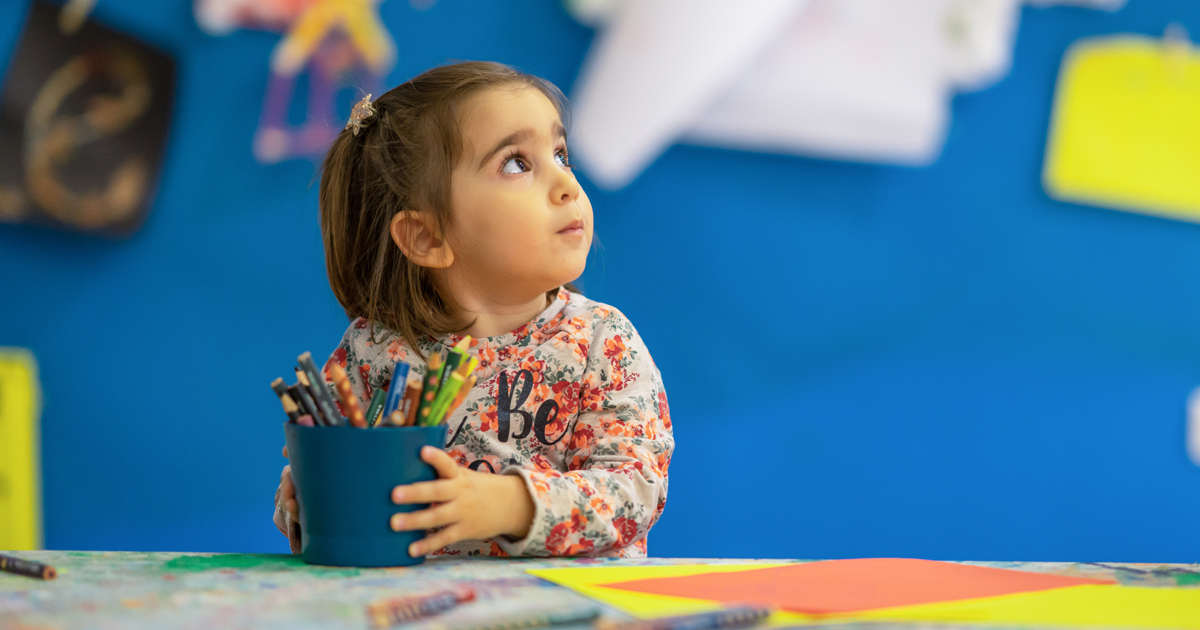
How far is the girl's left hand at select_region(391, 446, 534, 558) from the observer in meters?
0.57

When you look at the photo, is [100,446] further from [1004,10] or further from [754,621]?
[1004,10]

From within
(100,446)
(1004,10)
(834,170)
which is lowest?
(100,446)

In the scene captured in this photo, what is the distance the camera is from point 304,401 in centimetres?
58

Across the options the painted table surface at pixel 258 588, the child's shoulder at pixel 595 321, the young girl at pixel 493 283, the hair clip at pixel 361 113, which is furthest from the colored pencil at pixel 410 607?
the hair clip at pixel 361 113

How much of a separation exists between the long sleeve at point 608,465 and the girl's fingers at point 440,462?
64 mm

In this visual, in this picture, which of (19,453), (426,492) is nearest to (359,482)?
(426,492)

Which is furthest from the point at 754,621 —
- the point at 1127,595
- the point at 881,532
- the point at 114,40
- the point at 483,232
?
the point at 114,40

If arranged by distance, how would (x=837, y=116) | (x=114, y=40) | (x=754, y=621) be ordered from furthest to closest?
(x=837, y=116) < (x=114, y=40) < (x=754, y=621)

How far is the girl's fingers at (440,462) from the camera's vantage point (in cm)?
57

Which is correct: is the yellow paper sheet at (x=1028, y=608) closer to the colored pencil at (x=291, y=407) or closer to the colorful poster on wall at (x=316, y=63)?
the colored pencil at (x=291, y=407)

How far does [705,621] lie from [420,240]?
1.63 feet

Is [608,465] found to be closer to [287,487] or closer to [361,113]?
[287,487]

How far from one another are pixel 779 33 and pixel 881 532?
0.79 meters

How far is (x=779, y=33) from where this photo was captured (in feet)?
4.92
